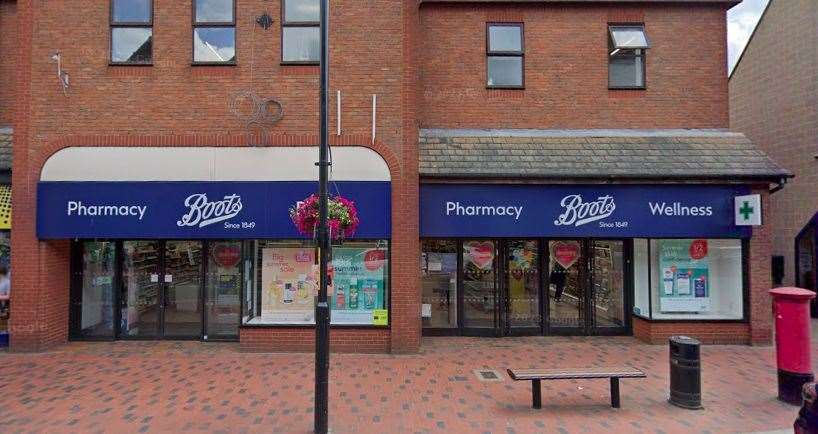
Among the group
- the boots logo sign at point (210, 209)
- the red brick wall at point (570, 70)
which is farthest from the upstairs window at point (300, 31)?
the boots logo sign at point (210, 209)

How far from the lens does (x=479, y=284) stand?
32.9 feet

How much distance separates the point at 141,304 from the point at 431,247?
21.1 ft

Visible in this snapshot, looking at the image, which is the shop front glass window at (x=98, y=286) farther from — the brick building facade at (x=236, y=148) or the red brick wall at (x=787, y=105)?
the red brick wall at (x=787, y=105)

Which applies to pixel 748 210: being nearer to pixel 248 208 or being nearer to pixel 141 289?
pixel 248 208


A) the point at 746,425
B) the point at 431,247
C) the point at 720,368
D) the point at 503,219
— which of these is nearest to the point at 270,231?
the point at 431,247

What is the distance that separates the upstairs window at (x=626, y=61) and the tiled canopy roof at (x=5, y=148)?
12.6 m

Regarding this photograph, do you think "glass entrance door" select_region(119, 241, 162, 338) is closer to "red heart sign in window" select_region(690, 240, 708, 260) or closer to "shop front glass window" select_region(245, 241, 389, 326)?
"shop front glass window" select_region(245, 241, 389, 326)

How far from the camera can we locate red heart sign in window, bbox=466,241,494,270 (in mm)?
9992

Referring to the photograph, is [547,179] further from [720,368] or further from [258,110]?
[258,110]

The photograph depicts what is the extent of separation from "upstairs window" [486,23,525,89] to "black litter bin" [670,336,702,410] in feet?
20.8

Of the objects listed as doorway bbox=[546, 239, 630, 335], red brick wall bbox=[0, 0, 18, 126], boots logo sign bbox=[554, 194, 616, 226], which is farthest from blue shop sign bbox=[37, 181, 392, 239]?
doorway bbox=[546, 239, 630, 335]

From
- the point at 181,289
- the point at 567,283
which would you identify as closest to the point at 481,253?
the point at 567,283

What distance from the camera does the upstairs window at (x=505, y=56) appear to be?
395 inches

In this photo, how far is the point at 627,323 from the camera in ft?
32.8
